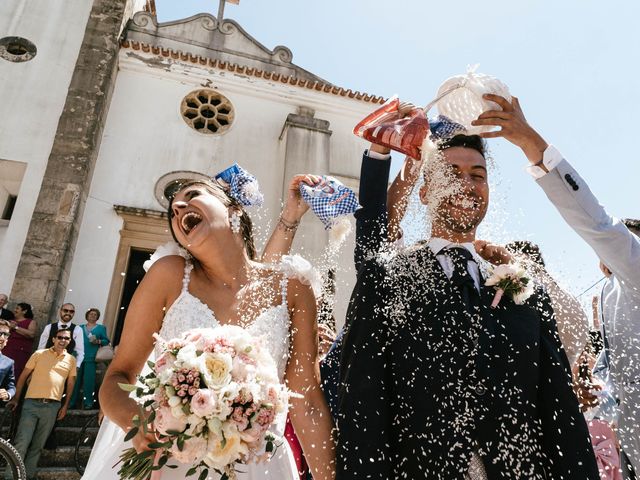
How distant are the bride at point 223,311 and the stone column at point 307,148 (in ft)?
28.4

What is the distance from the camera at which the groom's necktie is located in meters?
1.86

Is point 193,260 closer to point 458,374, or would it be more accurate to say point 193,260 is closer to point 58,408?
point 458,374

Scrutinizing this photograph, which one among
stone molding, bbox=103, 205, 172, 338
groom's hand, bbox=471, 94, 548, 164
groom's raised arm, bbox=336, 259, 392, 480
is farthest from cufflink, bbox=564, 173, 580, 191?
stone molding, bbox=103, 205, 172, 338

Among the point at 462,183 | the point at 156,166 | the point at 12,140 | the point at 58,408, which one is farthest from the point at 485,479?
the point at 12,140

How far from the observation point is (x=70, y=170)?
1065cm

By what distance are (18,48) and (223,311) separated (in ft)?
42.2

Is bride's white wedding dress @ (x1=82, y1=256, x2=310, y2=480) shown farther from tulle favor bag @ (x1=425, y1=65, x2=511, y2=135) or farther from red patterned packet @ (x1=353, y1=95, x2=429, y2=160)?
tulle favor bag @ (x1=425, y1=65, x2=511, y2=135)

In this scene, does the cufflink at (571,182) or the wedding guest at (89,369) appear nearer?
the cufflink at (571,182)

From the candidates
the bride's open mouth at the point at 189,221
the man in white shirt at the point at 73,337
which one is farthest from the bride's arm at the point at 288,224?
the man in white shirt at the point at 73,337

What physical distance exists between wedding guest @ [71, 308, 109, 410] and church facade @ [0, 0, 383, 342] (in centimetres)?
189

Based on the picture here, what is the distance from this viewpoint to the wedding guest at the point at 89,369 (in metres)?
7.61

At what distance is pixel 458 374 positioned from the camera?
171 centimetres

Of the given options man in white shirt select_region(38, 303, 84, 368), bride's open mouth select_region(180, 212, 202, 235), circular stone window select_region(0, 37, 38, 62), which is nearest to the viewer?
bride's open mouth select_region(180, 212, 202, 235)

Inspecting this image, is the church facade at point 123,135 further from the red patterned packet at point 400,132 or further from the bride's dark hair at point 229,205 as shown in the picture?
the red patterned packet at point 400,132
